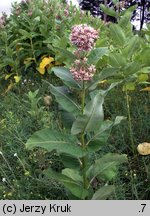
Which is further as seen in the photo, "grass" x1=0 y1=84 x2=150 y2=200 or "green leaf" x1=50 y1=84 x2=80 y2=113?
"grass" x1=0 y1=84 x2=150 y2=200

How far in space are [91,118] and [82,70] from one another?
0.22m

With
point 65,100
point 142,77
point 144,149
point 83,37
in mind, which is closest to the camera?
point 83,37

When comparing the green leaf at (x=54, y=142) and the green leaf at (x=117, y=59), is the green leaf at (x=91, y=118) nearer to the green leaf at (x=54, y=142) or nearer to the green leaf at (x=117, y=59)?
the green leaf at (x=54, y=142)

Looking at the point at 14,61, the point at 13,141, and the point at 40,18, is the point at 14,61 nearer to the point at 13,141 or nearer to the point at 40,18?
the point at 40,18

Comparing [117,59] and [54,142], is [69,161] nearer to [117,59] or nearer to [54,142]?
[54,142]

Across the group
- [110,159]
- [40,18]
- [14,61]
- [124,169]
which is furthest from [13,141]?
[40,18]

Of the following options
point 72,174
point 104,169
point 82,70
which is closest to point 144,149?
point 104,169

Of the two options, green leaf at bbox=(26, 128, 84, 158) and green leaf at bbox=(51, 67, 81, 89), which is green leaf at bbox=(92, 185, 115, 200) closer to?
green leaf at bbox=(26, 128, 84, 158)

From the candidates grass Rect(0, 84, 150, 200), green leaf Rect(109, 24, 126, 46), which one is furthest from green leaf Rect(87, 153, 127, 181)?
green leaf Rect(109, 24, 126, 46)

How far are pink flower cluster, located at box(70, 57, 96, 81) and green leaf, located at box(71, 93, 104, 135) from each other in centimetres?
→ 14

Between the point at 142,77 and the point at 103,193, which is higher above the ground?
the point at 142,77

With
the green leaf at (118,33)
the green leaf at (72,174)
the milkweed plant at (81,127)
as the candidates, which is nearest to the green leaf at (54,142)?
the milkweed plant at (81,127)

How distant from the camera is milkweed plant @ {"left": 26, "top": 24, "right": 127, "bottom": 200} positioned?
→ 5.91 feet

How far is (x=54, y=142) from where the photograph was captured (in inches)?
75.2
